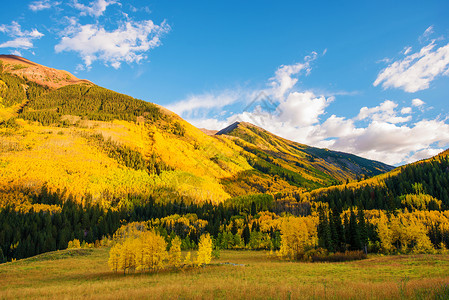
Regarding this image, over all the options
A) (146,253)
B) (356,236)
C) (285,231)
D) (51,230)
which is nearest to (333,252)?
(356,236)

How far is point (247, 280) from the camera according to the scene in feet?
109

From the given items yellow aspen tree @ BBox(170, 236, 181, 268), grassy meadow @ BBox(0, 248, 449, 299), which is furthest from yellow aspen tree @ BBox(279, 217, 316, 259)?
yellow aspen tree @ BBox(170, 236, 181, 268)

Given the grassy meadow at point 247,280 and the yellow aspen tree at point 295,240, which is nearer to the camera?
the grassy meadow at point 247,280

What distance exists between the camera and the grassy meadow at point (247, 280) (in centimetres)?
1612

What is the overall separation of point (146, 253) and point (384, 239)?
75.5 metres

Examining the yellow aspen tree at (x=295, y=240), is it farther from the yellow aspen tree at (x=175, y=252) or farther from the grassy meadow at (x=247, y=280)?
the yellow aspen tree at (x=175, y=252)

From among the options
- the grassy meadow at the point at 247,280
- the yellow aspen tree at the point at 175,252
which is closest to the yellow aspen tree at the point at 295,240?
the grassy meadow at the point at 247,280

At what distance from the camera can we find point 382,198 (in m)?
179

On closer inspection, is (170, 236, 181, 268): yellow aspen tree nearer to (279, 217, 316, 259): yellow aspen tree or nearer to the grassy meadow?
the grassy meadow

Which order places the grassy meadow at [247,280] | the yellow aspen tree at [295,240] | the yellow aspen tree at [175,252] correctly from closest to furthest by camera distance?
the grassy meadow at [247,280] → the yellow aspen tree at [175,252] → the yellow aspen tree at [295,240]

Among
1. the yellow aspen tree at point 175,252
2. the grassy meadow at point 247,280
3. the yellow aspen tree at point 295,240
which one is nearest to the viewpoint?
the grassy meadow at point 247,280

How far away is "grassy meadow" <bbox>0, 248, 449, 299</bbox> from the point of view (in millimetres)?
16125

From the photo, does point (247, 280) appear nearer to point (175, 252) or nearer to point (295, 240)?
point (175, 252)

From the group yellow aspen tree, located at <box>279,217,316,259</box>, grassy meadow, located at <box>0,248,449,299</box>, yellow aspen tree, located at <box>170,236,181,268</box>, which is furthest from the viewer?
yellow aspen tree, located at <box>279,217,316,259</box>
